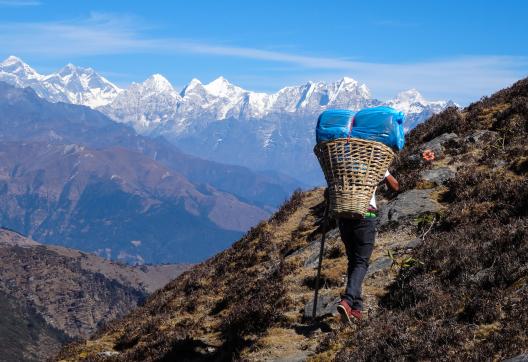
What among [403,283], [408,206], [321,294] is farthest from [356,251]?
[408,206]

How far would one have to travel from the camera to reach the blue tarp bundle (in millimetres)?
9398

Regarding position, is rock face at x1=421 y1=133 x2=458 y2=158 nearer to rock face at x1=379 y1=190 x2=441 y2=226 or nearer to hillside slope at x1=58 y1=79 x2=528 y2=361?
hillside slope at x1=58 y1=79 x2=528 y2=361

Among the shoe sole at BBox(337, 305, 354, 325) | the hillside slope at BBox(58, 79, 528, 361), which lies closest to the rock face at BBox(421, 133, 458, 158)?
the hillside slope at BBox(58, 79, 528, 361)

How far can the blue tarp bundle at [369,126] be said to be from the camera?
940 centimetres

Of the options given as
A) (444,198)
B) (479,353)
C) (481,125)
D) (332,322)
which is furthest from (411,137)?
(479,353)

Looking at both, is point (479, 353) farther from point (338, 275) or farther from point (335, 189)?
point (338, 275)

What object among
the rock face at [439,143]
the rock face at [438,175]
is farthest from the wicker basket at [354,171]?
the rock face at [439,143]

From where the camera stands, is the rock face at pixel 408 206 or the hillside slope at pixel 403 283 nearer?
the hillside slope at pixel 403 283

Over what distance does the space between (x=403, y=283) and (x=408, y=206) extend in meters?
4.89

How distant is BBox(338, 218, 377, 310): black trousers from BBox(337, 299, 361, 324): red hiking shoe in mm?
91

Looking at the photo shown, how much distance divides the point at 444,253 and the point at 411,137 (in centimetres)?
A: 1396

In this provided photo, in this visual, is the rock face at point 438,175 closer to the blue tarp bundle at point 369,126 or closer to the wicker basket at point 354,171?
the blue tarp bundle at point 369,126

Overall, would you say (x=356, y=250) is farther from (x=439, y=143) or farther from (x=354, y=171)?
(x=439, y=143)

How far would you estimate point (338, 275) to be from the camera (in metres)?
13.0
